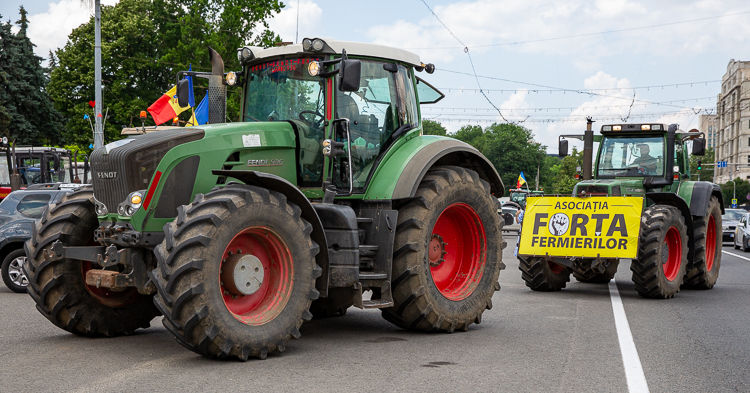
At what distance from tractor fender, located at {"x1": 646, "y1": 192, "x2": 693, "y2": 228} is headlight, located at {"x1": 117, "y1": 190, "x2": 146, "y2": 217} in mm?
9307

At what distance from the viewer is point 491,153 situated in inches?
4400

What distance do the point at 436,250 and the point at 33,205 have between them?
825 centimetres

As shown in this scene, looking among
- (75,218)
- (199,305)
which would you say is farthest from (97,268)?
(199,305)

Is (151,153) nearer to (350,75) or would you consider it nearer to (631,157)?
(350,75)

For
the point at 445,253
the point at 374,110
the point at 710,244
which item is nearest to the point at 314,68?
the point at 374,110

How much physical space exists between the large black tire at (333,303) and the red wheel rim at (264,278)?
2.92ft

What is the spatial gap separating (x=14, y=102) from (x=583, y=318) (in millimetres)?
50671

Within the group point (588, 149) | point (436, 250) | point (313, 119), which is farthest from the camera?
point (588, 149)

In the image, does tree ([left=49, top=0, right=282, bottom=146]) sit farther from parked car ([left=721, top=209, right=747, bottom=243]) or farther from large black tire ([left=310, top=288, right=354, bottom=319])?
large black tire ([left=310, top=288, right=354, bottom=319])

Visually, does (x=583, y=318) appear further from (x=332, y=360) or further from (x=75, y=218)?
(x=75, y=218)

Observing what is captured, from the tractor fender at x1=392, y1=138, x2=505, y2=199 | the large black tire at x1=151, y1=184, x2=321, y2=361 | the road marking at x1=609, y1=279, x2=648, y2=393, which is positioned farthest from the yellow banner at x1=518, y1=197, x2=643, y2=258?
the large black tire at x1=151, y1=184, x2=321, y2=361

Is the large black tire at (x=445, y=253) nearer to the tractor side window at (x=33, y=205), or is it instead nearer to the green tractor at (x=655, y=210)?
the green tractor at (x=655, y=210)

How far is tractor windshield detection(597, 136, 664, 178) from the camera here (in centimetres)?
1477

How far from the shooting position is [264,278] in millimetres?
7227
